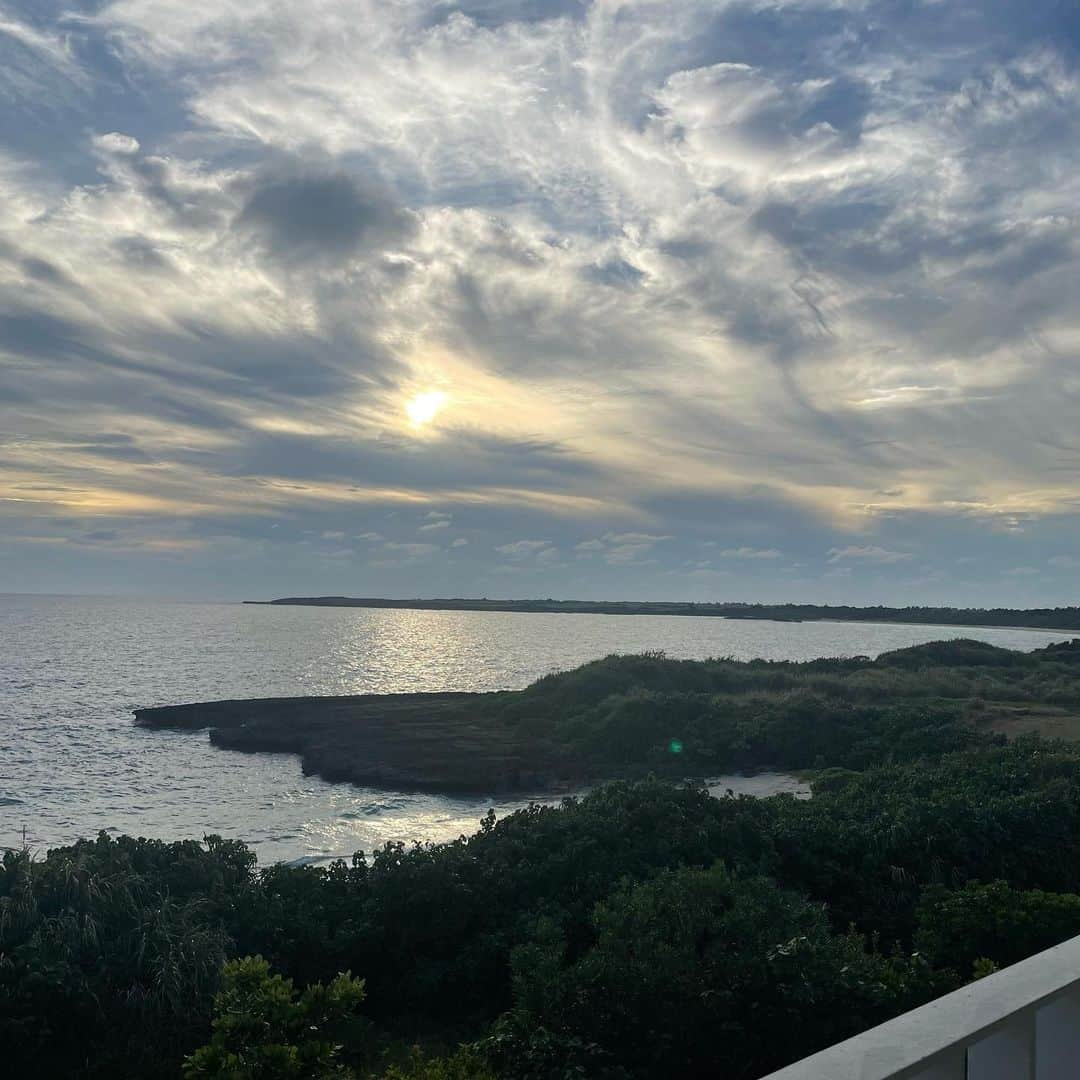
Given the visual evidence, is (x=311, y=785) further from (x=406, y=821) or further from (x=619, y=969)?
(x=619, y=969)

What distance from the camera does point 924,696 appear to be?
135ft

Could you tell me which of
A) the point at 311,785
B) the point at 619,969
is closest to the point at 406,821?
the point at 311,785

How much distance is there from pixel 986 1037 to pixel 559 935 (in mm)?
8265

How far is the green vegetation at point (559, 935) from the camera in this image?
7.84 meters

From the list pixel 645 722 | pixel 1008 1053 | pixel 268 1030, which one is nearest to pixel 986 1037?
pixel 1008 1053

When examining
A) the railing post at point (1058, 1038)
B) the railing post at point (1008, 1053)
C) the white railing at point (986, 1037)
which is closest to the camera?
the white railing at point (986, 1037)

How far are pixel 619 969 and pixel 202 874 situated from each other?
630cm

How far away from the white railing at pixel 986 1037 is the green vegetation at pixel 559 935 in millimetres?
5879

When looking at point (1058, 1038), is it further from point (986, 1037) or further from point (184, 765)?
point (184, 765)

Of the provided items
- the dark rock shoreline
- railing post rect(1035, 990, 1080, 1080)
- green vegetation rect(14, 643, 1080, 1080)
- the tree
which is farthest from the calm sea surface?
railing post rect(1035, 990, 1080, 1080)

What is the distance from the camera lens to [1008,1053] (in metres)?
1.90

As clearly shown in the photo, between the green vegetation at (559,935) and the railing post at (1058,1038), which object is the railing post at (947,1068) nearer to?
the railing post at (1058,1038)

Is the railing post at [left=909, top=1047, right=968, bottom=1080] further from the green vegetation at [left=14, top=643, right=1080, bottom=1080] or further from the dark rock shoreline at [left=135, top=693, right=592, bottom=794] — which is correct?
the dark rock shoreline at [left=135, top=693, right=592, bottom=794]

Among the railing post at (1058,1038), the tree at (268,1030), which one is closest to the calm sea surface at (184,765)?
the tree at (268,1030)
